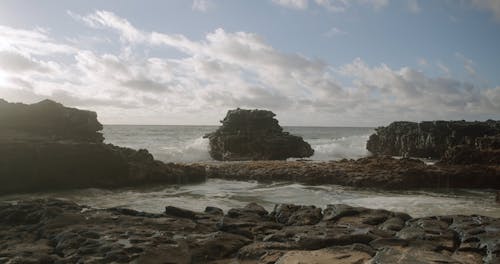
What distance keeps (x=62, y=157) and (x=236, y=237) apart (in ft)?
45.5

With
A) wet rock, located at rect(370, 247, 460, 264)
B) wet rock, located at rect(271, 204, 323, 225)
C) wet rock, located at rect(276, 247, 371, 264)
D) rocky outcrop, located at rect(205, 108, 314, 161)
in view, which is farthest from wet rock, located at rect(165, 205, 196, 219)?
rocky outcrop, located at rect(205, 108, 314, 161)

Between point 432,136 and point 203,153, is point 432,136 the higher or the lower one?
→ the higher one

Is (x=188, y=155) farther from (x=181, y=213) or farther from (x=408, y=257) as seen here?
(x=408, y=257)

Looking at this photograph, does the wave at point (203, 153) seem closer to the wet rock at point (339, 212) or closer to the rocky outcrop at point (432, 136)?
the rocky outcrop at point (432, 136)

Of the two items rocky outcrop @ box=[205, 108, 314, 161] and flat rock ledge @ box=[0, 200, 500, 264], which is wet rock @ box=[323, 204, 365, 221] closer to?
flat rock ledge @ box=[0, 200, 500, 264]

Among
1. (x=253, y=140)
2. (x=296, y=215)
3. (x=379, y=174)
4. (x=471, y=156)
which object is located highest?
(x=253, y=140)

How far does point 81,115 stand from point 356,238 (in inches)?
786

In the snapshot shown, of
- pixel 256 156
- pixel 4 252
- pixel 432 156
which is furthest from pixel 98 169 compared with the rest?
pixel 432 156

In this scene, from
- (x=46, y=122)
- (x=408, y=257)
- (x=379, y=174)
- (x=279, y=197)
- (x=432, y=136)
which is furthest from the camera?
(x=432, y=136)

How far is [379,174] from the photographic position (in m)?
21.0

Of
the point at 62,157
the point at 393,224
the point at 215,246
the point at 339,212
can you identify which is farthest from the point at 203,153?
the point at 215,246

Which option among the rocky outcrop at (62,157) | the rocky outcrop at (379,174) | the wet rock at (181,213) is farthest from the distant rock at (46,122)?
the wet rock at (181,213)

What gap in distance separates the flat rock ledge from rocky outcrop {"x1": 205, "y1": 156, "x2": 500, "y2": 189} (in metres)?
10.2

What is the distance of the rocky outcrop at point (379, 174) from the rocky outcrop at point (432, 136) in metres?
16.6
